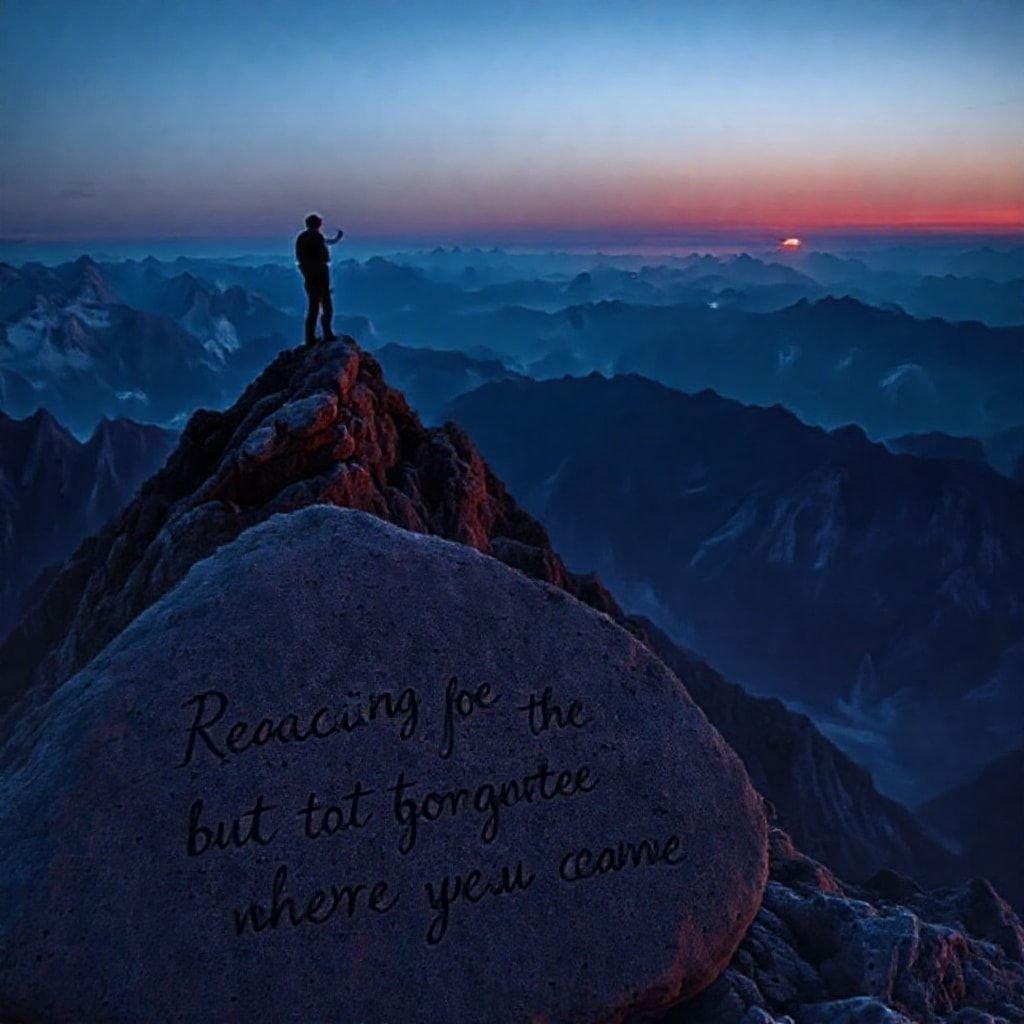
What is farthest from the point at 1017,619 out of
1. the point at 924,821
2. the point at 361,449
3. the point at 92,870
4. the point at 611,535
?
the point at 92,870

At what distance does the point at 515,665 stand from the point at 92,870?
3356 mm

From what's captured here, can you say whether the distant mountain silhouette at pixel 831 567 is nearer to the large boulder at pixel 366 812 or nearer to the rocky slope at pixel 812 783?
the rocky slope at pixel 812 783

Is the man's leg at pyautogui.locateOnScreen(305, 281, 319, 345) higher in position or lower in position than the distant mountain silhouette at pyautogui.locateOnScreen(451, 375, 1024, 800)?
higher

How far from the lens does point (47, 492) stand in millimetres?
113000

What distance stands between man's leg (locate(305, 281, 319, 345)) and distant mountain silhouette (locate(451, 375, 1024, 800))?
76.1m

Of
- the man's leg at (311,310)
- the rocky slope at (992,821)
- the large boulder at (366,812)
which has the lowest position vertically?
the rocky slope at (992,821)

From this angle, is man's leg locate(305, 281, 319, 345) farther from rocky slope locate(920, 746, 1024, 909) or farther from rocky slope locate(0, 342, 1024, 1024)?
rocky slope locate(920, 746, 1024, 909)

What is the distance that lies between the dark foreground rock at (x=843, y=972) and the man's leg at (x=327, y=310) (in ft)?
37.2

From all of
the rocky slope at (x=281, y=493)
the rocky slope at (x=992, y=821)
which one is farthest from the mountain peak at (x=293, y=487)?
the rocky slope at (x=992, y=821)

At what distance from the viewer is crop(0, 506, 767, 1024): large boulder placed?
5.27 meters

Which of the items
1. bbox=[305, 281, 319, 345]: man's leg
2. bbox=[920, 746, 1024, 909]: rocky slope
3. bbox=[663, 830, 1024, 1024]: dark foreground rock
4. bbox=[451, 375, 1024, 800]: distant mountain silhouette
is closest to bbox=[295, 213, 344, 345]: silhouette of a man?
bbox=[305, 281, 319, 345]: man's leg

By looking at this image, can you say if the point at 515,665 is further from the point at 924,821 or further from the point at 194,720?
the point at 924,821

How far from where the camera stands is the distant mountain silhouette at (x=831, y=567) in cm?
8381

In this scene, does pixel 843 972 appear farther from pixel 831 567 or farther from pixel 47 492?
pixel 47 492
